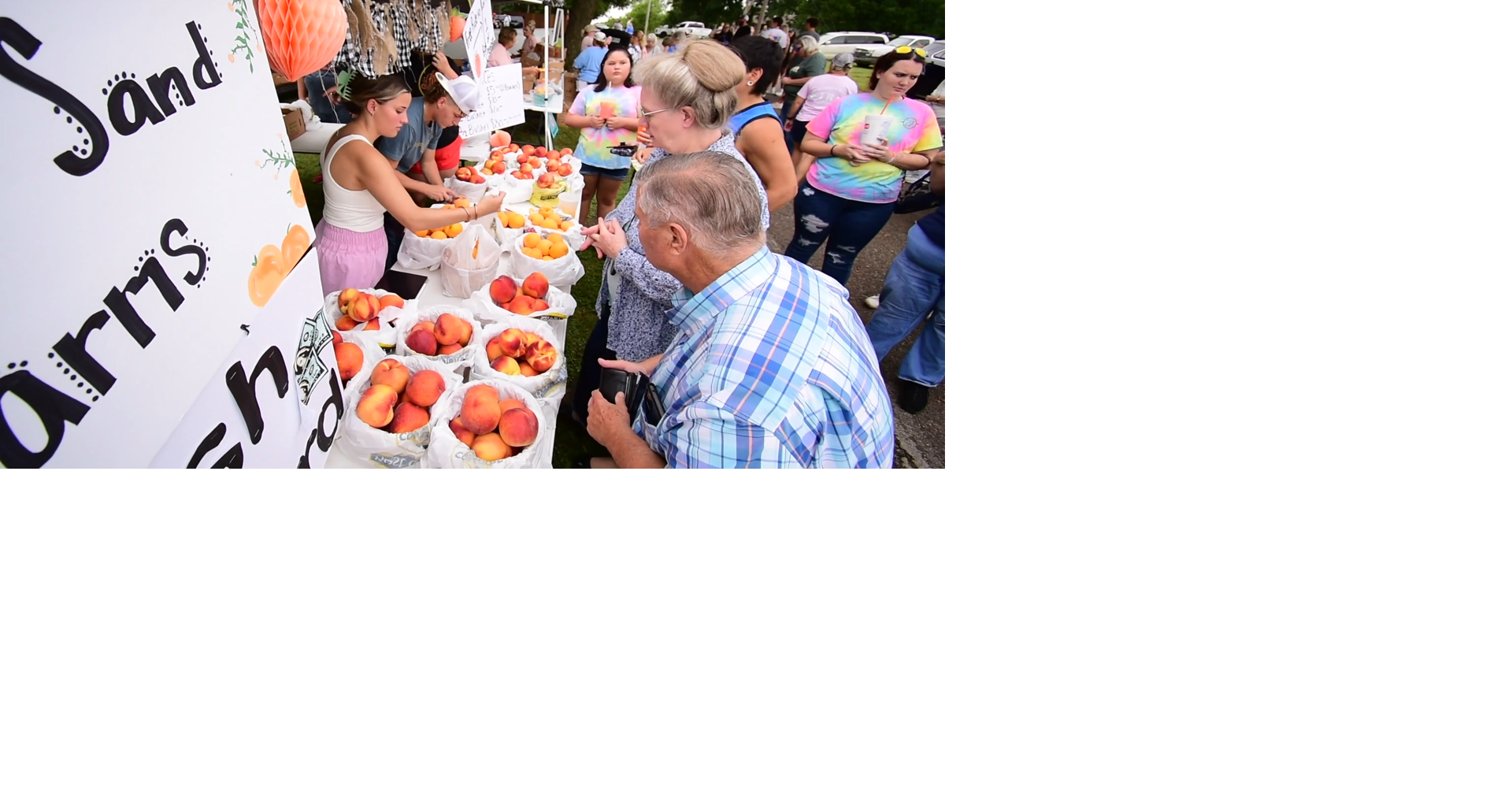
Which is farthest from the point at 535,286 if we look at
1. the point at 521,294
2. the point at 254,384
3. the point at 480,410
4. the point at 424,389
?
the point at 254,384

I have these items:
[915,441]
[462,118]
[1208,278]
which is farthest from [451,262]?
[1208,278]

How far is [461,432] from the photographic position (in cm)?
208

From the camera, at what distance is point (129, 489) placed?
474 millimetres

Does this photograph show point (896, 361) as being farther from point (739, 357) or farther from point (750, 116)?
point (739, 357)

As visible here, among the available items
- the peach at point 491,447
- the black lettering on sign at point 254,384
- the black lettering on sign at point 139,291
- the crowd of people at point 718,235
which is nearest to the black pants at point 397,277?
the crowd of people at point 718,235

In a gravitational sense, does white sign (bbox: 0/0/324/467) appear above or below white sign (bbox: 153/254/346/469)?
above

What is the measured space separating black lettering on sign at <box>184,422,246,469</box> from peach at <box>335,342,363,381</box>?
0.95 metres

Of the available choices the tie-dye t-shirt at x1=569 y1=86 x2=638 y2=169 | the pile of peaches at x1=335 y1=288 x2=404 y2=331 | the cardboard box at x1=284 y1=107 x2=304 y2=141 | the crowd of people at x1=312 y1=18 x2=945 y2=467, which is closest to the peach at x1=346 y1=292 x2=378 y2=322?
the pile of peaches at x1=335 y1=288 x2=404 y2=331

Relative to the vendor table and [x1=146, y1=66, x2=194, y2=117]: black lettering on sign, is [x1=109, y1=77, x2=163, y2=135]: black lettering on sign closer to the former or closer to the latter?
[x1=146, y1=66, x2=194, y2=117]: black lettering on sign

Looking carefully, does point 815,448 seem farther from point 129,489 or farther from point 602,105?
point 602,105

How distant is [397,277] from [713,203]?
98.2 inches

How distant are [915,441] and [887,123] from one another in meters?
1.91

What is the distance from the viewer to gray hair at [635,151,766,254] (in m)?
A: 1.60

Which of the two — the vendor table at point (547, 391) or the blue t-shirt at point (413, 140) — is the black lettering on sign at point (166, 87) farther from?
the blue t-shirt at point (413, 140)
